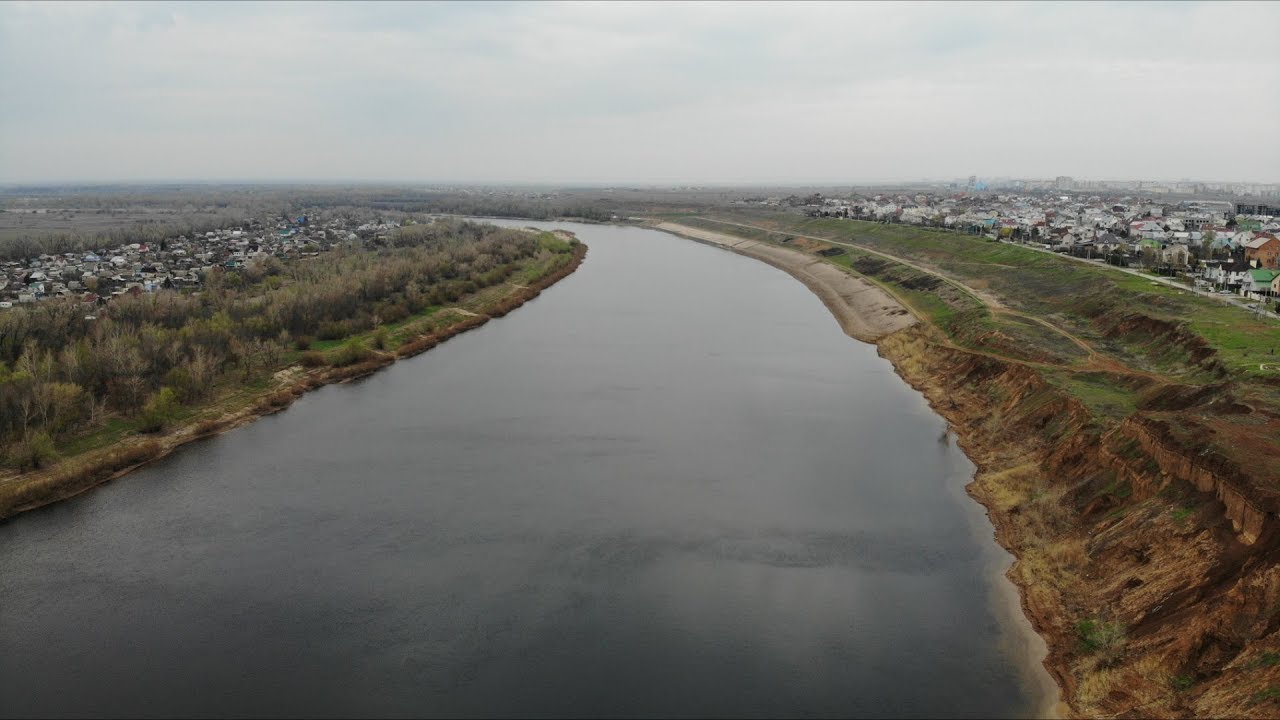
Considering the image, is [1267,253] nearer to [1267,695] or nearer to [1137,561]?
[1137,561]

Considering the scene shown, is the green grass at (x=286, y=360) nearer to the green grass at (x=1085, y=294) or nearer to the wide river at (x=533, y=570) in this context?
the wide river at (x=533, y=570)

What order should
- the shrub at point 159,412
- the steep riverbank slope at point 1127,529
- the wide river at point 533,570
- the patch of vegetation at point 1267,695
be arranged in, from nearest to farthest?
1. the patch of vegetation at point 1267,695
2. the steep riverbank slope at point 1127,529
3. the wide river at point 533,570
4. the shrub at point 159,412

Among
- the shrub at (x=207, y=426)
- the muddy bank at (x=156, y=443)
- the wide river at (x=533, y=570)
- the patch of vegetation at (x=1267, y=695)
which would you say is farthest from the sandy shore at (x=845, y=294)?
the shrub at (x=207, y=426)

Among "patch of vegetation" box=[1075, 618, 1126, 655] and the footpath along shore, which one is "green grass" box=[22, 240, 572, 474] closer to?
the footpath along shore

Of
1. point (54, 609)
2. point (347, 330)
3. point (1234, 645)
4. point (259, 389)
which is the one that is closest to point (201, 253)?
point (347, 330)

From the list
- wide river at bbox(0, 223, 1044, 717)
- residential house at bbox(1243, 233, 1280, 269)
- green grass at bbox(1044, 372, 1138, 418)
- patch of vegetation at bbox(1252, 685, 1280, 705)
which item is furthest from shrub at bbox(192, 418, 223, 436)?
residential house at bbox(1243, 233, 1280, 269)
